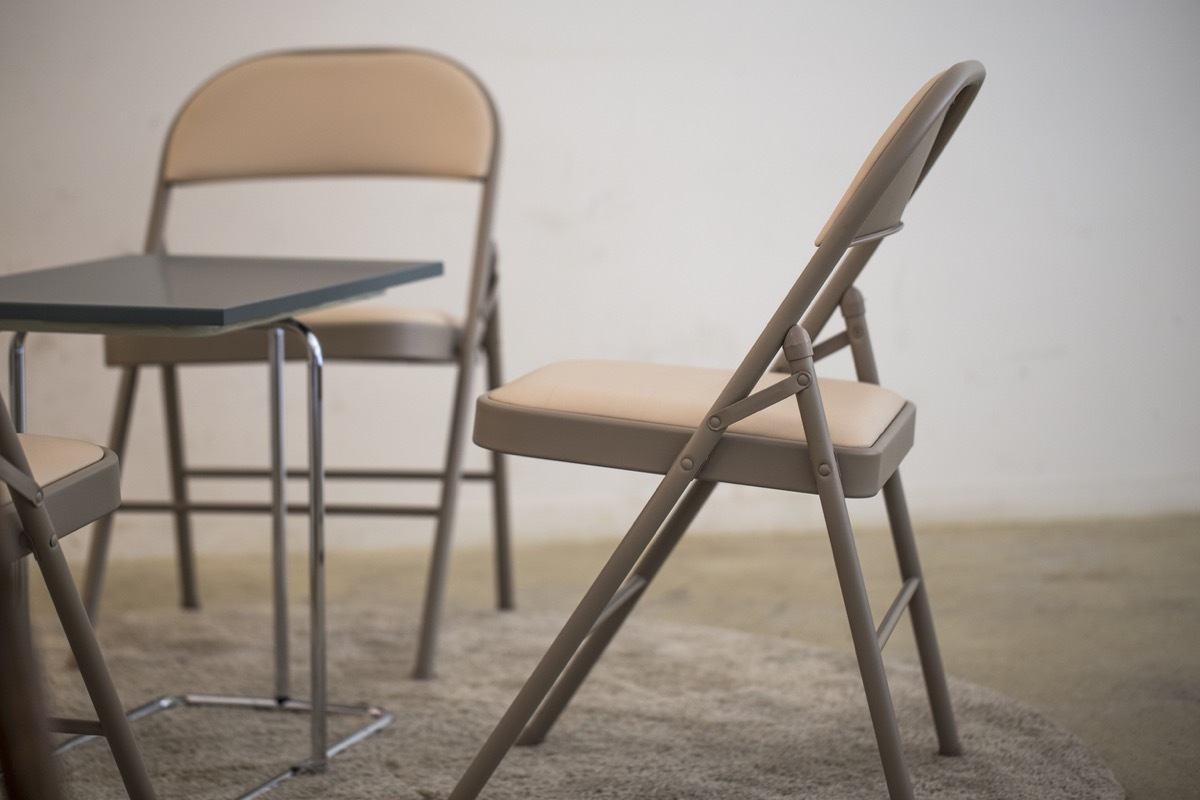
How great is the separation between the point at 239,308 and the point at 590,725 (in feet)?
2.62

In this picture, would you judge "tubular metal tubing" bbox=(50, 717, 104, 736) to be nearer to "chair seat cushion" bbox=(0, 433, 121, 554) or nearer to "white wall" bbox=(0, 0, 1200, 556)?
"chair seat cushion" bbox=(0, 433, 121, 554)

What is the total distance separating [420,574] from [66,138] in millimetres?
1139

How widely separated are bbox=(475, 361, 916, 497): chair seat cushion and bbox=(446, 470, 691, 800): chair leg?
1.4 inches

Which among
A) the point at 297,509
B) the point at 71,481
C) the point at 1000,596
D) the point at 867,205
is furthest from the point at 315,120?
the point at 1000,596

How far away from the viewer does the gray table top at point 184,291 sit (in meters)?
1.26

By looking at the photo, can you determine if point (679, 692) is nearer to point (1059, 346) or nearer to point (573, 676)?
point (573, 676)

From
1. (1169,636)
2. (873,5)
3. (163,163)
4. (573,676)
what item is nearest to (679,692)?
(573,676)

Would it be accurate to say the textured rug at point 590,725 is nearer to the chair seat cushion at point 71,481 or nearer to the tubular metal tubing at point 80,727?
the tubular metal tubing at point 80,727

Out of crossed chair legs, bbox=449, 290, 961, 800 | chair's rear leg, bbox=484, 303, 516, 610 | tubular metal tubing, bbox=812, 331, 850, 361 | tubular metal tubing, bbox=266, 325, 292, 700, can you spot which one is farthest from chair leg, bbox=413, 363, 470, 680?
tubular metal tubing, bbox=812, 331, 850, 361

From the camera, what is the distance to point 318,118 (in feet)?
7.40

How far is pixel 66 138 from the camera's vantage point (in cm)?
274

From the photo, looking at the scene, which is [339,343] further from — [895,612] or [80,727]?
[895,612]

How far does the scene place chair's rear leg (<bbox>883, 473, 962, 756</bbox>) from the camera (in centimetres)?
161

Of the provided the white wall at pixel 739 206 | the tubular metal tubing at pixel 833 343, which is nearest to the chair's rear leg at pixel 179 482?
the white wall at pixel 739 206
